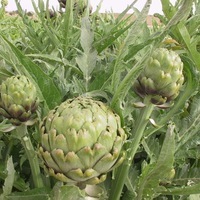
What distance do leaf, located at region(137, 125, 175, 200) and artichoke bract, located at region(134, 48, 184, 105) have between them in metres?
0.07

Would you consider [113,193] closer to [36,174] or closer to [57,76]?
[36,174]

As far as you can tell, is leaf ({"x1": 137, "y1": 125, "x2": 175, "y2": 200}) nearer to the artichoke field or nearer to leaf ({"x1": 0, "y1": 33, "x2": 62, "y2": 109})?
the artichoke field

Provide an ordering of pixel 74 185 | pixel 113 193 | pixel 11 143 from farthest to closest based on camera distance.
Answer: pixel 11 143
pixel 113 193
pixel 74 185

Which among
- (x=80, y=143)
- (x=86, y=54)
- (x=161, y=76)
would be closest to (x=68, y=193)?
(x=80, y=143)

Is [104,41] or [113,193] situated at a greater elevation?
[104,41]

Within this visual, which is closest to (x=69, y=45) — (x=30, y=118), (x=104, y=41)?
(x=104, y=41)

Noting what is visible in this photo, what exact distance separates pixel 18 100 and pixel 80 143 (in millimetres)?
114

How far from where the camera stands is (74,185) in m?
0.47

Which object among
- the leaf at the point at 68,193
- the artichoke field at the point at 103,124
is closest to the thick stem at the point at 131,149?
the artichoke field at the point at 103,124

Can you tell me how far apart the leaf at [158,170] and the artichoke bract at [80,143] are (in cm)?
5

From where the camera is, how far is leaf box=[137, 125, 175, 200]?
468 mm

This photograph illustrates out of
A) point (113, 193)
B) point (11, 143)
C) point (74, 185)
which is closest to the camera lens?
point (74, 185)

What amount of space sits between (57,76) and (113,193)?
0.22 metres

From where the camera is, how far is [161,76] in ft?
1.73
